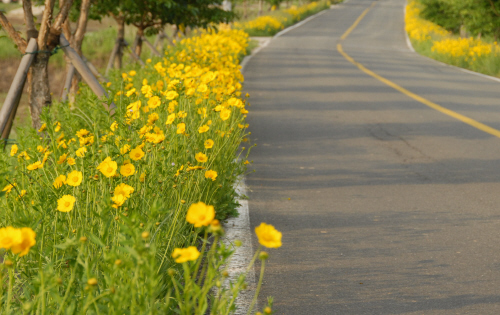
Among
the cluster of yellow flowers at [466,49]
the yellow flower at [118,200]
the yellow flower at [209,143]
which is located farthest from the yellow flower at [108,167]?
the cluster of yellow flowers at [466,49]

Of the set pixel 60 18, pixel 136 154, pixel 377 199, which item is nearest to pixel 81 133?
pixel 136 154

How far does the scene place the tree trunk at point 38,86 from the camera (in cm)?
679

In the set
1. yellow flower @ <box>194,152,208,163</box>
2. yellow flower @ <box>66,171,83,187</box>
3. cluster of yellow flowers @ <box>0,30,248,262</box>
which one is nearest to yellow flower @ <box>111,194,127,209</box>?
cluster of yellow flowers @ <box>0,30,248,262</box>

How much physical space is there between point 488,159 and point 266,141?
2608 mm

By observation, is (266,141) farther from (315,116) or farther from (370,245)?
(370,245)

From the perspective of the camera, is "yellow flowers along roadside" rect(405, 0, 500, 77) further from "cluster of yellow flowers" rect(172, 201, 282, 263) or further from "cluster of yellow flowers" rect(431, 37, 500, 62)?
"cluster of yellow flowers" rect(172, 201, 282, 263)

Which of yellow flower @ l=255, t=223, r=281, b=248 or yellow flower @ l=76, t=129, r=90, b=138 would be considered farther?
yellow flower @ l=76, t=129, r=90, b=138

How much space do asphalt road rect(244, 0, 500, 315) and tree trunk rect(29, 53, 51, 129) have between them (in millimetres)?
2316

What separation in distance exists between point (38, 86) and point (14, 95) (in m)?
0.81

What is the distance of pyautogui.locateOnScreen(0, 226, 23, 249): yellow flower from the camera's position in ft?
6.32

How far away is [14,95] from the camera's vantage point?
6.06m

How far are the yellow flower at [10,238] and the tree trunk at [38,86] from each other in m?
5.05

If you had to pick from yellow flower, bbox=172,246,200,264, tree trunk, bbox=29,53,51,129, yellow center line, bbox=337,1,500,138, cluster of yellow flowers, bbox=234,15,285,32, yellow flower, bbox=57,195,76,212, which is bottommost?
cluster of yellow flowers, bbox=234,15,285,32

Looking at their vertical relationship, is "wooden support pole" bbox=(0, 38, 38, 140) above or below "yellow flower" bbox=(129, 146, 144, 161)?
below
